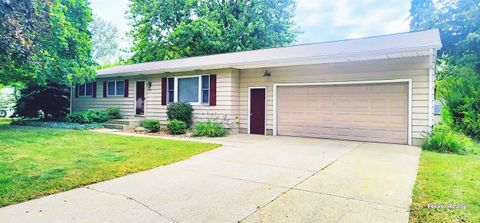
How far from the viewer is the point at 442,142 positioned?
23.7 ft

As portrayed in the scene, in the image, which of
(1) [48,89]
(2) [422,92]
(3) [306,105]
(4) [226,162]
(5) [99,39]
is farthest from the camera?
(5) [99,39]

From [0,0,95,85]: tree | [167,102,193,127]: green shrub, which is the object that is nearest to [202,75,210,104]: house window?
[167,102,193,127]: green shrub

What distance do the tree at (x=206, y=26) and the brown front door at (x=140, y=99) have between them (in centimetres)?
841

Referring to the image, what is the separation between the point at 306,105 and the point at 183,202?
22.9 feet

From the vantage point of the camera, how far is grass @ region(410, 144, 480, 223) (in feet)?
10.0

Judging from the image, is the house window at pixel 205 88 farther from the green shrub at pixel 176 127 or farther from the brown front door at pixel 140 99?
the brown front door at pixel 140 99

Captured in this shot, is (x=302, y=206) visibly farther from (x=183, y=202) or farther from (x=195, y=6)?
(x=195, y=6)

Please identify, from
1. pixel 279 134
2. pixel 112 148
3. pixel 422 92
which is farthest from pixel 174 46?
pixel 422 92

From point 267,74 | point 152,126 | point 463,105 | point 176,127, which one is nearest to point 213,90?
point 176,127

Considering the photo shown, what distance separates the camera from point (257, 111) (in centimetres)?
1063

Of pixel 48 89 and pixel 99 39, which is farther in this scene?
pixel 99 39

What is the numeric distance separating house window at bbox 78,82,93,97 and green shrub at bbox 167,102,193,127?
642 cm

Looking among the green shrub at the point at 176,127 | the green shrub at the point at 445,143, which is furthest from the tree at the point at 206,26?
the green shrub at the point at 445,143

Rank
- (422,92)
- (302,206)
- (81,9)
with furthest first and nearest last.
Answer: (81,9)
(422,92)
(302,206)
